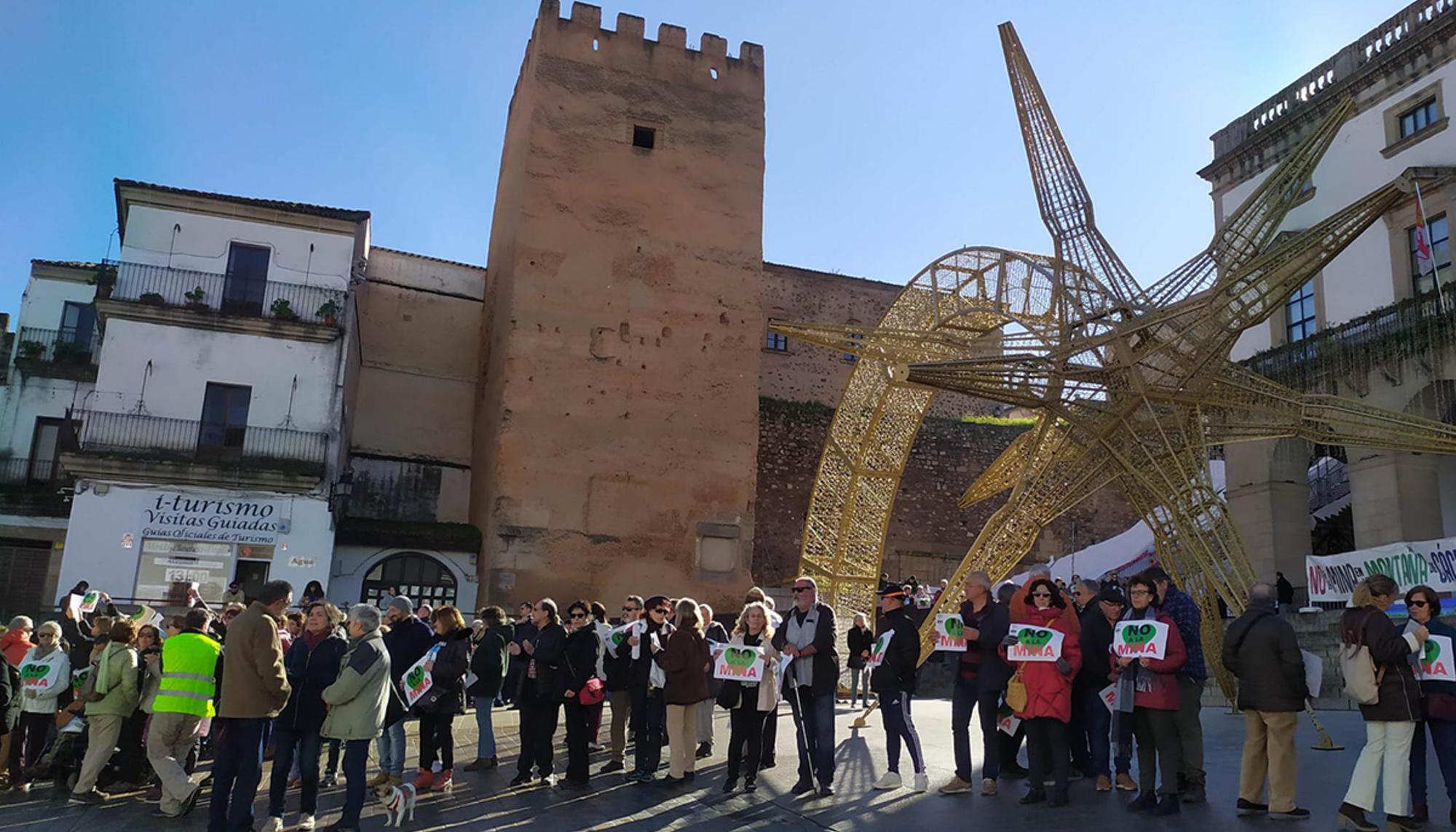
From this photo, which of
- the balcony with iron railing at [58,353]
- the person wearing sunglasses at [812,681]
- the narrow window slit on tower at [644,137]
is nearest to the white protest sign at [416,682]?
the person wearing sunglasses at [812,681]

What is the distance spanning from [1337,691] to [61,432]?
27.5 metres

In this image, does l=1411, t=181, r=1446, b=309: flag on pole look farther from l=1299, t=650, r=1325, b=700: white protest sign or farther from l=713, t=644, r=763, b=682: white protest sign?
l=713, t=644, r=763, b=682: white protest sign

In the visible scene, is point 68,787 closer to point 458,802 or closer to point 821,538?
point 458,802

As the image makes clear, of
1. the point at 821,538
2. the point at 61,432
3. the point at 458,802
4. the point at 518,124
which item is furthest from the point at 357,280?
the point at 458,802

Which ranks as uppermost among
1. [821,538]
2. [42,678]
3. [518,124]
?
[518,124]

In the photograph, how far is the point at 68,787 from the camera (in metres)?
9.45

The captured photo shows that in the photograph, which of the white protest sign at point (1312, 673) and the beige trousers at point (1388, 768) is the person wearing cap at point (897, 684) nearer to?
the white protest sign at point (1312, 673)

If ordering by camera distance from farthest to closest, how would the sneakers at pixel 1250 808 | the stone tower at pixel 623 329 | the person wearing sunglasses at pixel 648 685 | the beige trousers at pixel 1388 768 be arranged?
the stone tower at pixel 623 329
the person wearing sunglasses at pixel 648 685
the sneakers at pixel 1250 808
the beige trousers at pixel 1388 768

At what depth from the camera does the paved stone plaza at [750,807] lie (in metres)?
7.52

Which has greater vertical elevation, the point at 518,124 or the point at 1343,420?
the point at 518,124

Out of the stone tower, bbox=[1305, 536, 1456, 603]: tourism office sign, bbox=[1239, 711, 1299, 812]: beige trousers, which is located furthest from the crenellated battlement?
bbox=[1239, 711, 1299, 812]: beige trousers

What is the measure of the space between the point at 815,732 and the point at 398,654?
10.6 feet

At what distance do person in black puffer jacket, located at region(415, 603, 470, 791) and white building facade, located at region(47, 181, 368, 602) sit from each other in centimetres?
1405

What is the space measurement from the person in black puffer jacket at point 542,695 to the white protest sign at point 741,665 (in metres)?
1.35
